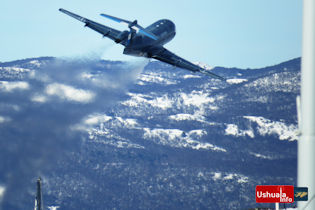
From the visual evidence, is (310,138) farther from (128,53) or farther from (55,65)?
(55,65)

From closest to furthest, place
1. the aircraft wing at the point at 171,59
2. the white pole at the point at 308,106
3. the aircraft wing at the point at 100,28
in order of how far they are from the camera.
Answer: the white pole at the point at 308,106
the aircraft wing at the point at 100,28
the aircraft wing at the point at 171,59

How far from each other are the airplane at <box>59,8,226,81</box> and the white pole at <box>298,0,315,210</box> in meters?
105

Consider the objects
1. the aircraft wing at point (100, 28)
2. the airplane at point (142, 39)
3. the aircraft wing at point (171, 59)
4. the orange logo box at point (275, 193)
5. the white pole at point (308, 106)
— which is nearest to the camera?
the white pole at point (308, 106)

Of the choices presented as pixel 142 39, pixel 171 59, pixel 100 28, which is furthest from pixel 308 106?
pixel 100 28

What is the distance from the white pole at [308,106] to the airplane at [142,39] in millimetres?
105008

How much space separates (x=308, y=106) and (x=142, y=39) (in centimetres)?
10839

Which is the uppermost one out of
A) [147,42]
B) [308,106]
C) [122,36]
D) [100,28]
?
[100,28]

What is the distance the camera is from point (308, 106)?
21.4m

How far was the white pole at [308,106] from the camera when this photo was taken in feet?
69.9

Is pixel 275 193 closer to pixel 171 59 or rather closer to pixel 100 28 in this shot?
pixel 171 59

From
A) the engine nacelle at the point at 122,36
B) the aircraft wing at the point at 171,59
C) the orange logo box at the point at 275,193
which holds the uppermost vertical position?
the engine nacelle at the point at 122,36

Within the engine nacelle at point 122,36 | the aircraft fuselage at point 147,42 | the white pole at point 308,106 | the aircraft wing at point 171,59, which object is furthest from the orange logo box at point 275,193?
the aircraft wing at point 171,59

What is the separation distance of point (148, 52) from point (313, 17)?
112075mm

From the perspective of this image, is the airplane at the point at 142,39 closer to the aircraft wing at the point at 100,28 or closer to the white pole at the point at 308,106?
the aircraft wing at the point at 100,28
